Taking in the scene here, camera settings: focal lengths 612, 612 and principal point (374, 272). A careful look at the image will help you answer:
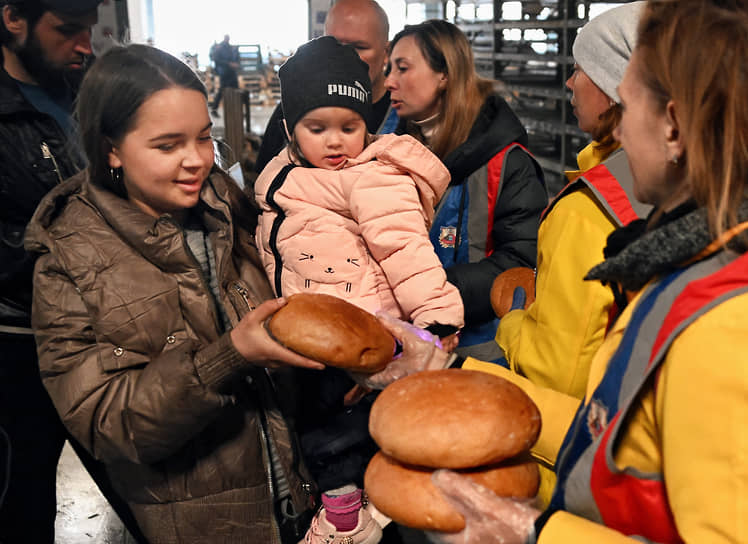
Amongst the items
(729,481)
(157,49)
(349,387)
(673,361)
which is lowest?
(349,387)

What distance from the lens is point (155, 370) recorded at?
4.74ft

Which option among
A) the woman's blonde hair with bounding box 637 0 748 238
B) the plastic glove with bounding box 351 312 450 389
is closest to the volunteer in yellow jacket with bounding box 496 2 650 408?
the plastic glove with bounding box 351 312 450 389

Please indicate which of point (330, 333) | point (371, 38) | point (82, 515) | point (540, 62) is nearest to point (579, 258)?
point (330, 333)

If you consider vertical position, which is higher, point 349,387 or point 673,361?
point 673,361

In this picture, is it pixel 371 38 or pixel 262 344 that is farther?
pixel 371 38

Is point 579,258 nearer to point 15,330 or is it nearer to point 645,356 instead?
point 645,356

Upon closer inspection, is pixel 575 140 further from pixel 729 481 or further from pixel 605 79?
pixel 729 481

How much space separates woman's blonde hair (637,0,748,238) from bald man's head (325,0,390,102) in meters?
2.33

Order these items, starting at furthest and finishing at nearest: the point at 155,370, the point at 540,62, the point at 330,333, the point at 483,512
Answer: the point at 540,62
the point at 155,370
the point at 330,333
the point at 483,512

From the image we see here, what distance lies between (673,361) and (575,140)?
5383 mm

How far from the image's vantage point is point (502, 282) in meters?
1.96

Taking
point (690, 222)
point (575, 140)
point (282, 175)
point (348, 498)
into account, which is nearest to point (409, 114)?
point (282, 175)

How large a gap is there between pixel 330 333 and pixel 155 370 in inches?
17.6

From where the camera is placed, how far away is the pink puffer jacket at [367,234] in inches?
67.1
